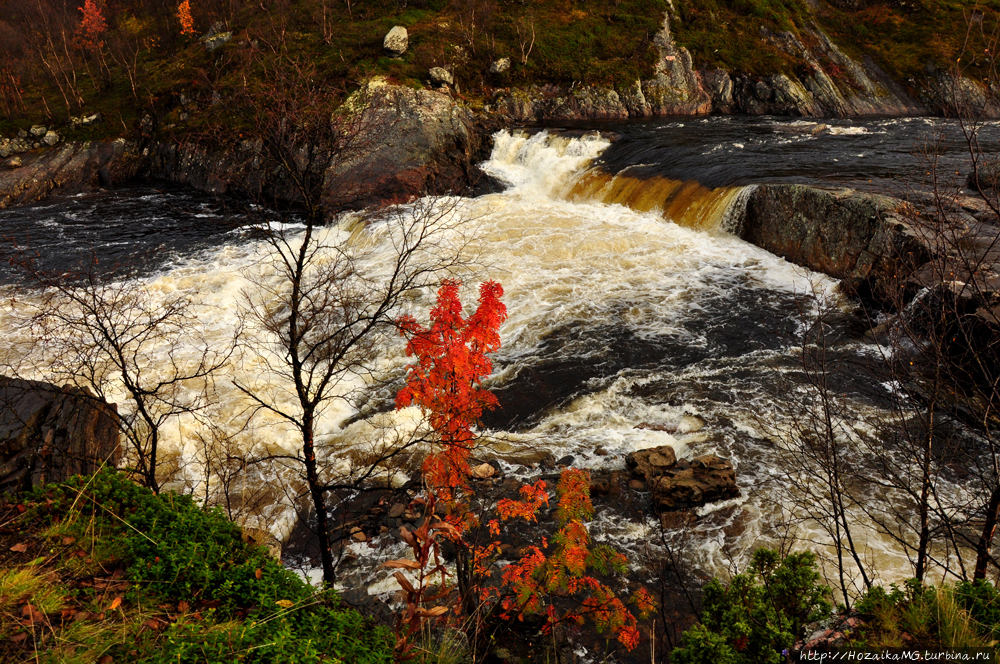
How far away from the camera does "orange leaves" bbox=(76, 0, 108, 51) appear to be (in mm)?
37531

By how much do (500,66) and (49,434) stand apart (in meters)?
30.4

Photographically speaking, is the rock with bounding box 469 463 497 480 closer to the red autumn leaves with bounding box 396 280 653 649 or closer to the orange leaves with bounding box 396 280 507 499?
the red autumn leaves with bounding box 396 280 653 649

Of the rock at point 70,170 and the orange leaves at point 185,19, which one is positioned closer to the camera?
the rock at point 70,170

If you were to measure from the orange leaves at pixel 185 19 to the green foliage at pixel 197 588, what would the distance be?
1697 inches

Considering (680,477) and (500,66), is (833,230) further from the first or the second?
A: (500,66)

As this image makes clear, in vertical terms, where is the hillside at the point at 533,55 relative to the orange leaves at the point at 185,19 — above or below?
below

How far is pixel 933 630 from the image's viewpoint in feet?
12.3

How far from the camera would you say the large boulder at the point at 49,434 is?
659 cm

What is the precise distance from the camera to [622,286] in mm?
15195

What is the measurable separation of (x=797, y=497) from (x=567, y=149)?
765 inches

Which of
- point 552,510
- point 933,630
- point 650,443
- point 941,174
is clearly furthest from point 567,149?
point 933,630

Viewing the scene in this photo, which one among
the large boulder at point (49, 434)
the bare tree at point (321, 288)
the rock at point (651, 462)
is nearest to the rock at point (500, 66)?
the bare tree at point (321, 288)

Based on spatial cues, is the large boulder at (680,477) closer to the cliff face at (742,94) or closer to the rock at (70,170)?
the cliff face at (742,94)

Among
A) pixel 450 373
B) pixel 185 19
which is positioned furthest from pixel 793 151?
pixel 185 19
